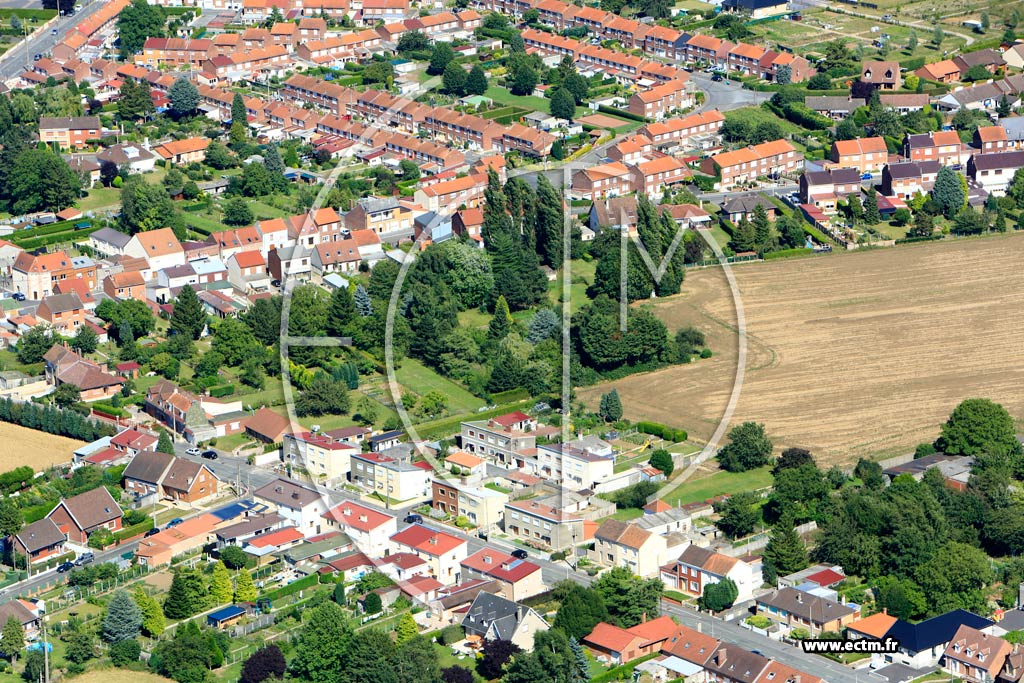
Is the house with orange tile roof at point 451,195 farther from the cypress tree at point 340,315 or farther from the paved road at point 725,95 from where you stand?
the paved road at point 725,95

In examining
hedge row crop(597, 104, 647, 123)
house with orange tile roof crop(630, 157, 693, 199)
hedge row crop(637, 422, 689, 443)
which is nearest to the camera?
hedge row crop(637, 422, 689, 443)

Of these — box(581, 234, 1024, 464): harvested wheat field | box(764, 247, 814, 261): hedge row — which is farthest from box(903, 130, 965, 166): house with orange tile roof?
box(764, 247, 814, 261): hedge row

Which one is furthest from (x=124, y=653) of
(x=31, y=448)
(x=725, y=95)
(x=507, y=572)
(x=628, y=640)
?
(x=725, y=95)

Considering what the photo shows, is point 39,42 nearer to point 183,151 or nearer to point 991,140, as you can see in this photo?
point 183,151

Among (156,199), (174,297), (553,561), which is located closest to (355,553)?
(553,561)

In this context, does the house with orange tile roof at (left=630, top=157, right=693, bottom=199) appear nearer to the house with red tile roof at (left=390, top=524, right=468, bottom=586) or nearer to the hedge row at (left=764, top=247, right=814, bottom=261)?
the hedge row at (left=764, top=247, right=814, bottom=261)

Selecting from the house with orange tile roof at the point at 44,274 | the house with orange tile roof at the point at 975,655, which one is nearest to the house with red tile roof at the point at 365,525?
the house with orange tile roof at the point at 975,655

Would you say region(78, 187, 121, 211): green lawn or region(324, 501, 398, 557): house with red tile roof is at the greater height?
region(78, 187, 121, 211): green lawn
